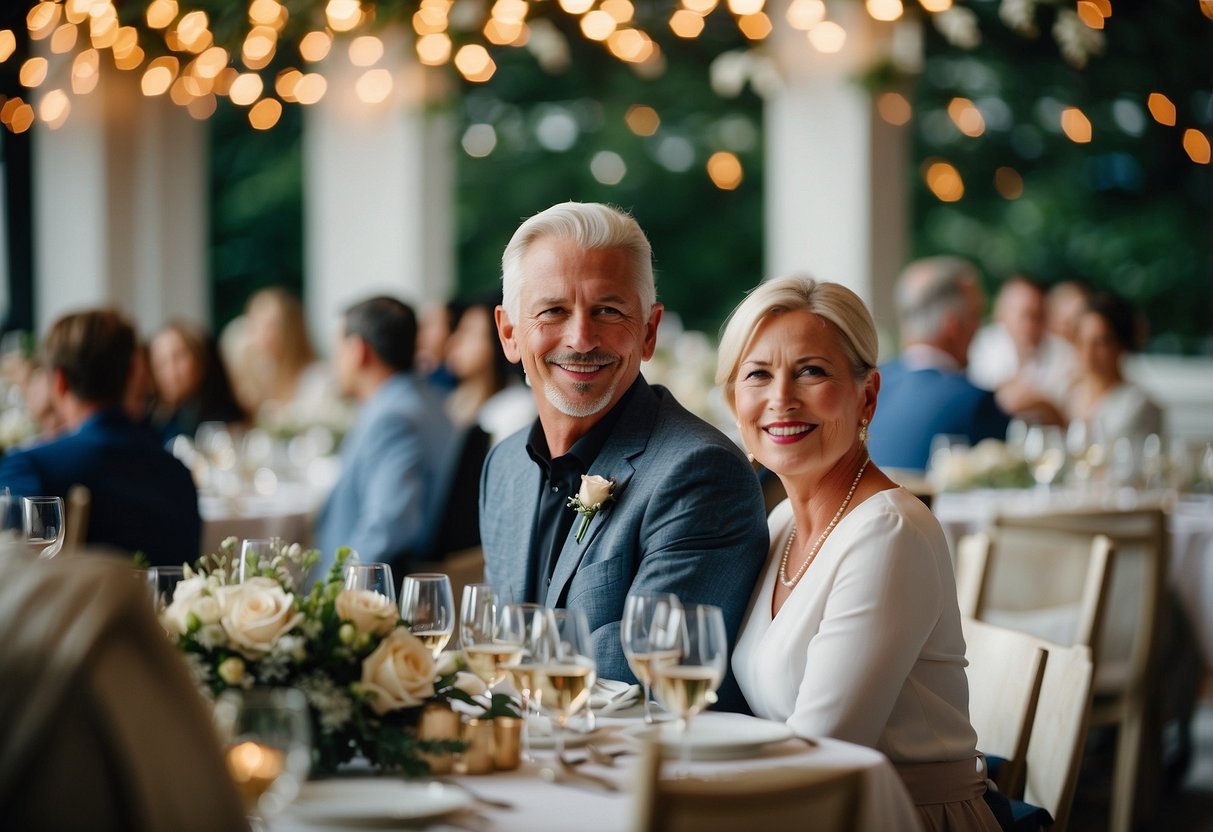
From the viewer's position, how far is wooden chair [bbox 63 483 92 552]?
3604mm

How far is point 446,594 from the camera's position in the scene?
81.8 inches

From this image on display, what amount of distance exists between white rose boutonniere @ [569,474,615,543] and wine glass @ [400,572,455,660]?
541mm

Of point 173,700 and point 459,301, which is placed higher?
point 459,301

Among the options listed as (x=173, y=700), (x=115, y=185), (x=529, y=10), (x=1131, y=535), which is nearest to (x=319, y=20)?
(x=529, y=10)

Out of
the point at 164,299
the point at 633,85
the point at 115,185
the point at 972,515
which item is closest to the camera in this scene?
the point at 972,515

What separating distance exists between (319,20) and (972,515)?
12.7 feet

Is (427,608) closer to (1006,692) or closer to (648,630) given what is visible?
(648,630)

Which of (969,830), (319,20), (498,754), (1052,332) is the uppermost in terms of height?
(319,20)

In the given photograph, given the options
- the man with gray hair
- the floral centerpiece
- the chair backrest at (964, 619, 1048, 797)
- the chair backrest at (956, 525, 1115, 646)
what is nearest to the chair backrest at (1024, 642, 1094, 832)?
the chair backrest at (964, 619, 1048, 797)

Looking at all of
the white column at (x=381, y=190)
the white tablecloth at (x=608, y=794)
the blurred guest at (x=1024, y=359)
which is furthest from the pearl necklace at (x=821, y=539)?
the white column at (x=381, y=190)

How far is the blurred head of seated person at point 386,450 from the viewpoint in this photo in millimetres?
5113

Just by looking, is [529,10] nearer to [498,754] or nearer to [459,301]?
[459,301]

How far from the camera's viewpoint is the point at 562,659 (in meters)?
1.84

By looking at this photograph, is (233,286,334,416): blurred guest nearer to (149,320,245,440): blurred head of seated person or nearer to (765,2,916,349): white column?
(149,320,245,440): blurred head of seated person
